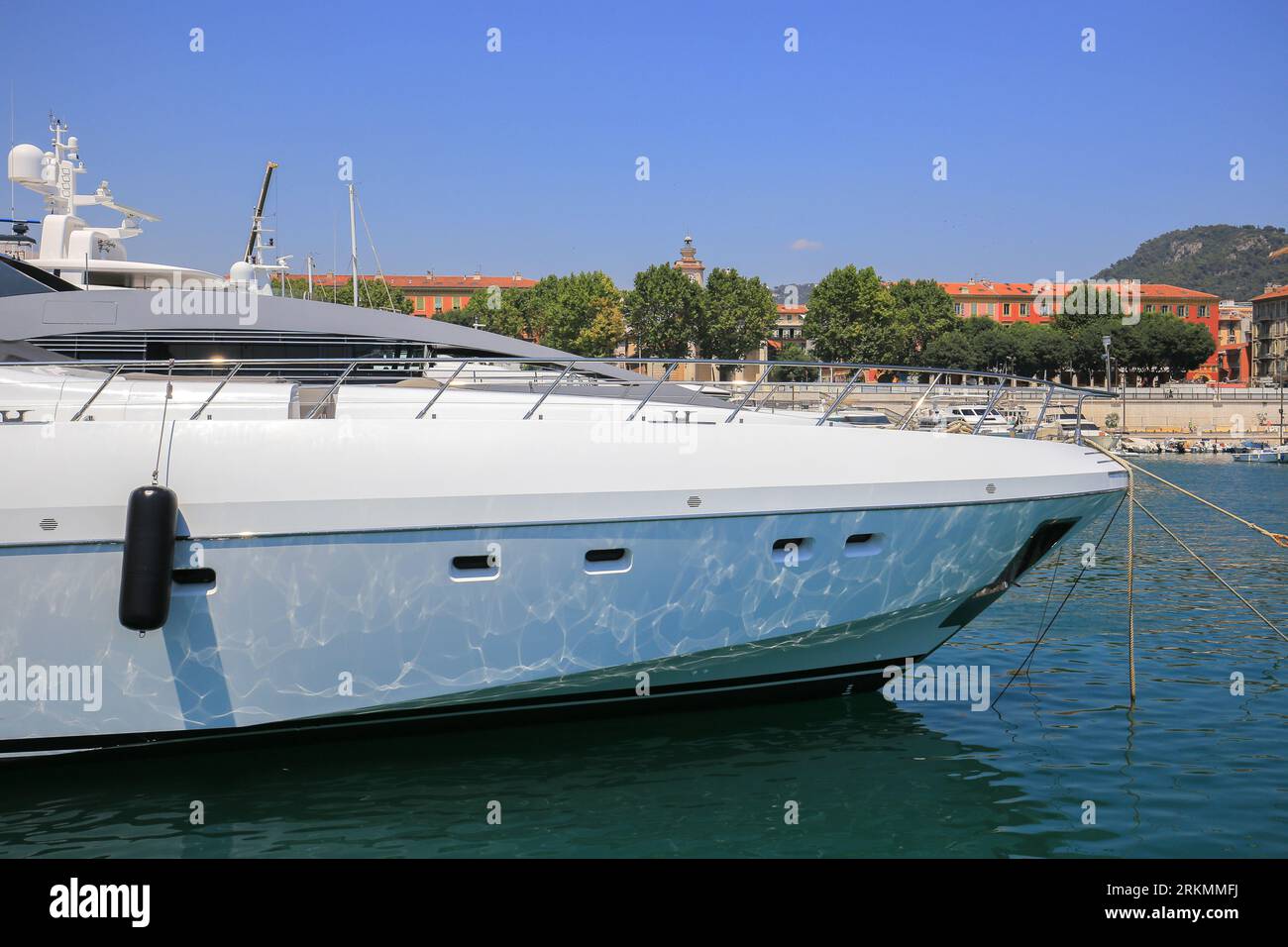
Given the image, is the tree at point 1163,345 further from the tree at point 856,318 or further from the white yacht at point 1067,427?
the white yacht at point 1067,427

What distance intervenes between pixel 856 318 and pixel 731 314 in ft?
35.2

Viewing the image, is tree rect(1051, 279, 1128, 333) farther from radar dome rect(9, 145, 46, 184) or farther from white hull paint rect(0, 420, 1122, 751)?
white hull paint rect(0, 420, 1122, 751)

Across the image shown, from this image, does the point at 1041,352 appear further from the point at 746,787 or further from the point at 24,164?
the point at 746,787

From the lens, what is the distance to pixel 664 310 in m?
93.5

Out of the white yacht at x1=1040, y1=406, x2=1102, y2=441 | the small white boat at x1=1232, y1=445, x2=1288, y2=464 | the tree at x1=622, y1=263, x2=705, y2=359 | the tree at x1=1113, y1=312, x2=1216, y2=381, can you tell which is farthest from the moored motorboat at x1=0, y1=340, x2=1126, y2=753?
the tree at x1=1113, y1=312, x2=1216, y2=381

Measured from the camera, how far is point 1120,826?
6363mm

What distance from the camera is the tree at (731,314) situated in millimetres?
93875

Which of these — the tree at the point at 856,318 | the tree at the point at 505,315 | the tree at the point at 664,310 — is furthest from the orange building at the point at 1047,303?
the tree at the point at 505,315

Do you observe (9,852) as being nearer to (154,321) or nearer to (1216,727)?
(154,321)

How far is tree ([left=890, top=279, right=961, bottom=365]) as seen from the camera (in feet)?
327

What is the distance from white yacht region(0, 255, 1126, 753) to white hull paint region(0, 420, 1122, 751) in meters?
0.01

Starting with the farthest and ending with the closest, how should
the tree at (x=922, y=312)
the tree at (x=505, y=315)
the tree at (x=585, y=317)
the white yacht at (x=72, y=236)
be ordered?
the tree at (x=922, y=312)
the tree at (x=505, y=315)
the tree at (x=585, y=317)
the white yacht at (x=72, y=236)

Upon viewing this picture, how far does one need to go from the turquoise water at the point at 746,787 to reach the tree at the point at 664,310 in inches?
3319

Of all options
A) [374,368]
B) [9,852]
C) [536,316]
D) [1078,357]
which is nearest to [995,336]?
[1078,357]
